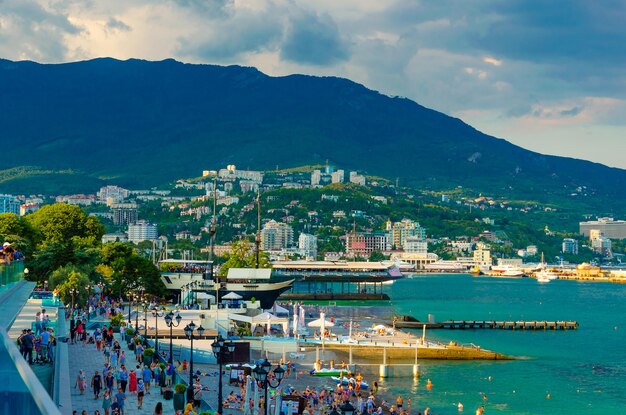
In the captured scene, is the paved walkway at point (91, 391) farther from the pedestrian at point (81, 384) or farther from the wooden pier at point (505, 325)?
the wooden pier at point (505, 325)

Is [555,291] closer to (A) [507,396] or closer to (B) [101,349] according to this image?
(A) [507,396]

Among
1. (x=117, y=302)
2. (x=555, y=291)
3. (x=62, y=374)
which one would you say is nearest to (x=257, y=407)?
(x=62, y=374)

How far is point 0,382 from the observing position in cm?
600

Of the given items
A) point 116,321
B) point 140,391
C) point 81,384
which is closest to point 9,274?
point 81,384

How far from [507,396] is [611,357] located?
20.6 meters

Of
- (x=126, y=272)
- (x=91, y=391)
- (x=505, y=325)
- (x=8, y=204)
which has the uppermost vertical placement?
(x=8, y=204)

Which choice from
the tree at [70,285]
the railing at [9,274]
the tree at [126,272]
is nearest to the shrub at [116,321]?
the tree at [70,285]

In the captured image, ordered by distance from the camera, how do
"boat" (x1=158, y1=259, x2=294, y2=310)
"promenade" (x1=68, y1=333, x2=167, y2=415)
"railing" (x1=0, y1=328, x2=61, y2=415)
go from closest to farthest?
"railing" (x1=0, y1=328, x2=61, y2=415)
"promenade" (x1=68, y1=333, x2=167, y2=415)
"boat" (x1=158, y1=259, x2=294, y2=310)

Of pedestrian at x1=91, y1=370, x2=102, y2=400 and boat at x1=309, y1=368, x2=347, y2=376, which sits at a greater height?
pedestrian at x1=91, y1=370, x2=102, y2=400

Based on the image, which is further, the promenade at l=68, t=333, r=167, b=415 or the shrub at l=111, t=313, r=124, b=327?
the shrub at l=111, t=313, r=124, b=327

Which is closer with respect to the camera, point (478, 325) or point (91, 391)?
point (91, 391)

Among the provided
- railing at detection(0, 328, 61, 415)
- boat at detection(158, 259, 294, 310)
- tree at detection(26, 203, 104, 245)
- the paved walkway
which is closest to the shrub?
the paved walkway

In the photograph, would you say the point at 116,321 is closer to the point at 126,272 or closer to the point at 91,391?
the point at 91,391

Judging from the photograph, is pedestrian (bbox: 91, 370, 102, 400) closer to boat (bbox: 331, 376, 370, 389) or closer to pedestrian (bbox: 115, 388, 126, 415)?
pedestrian (bbox: 115, 388, 126, 415)
